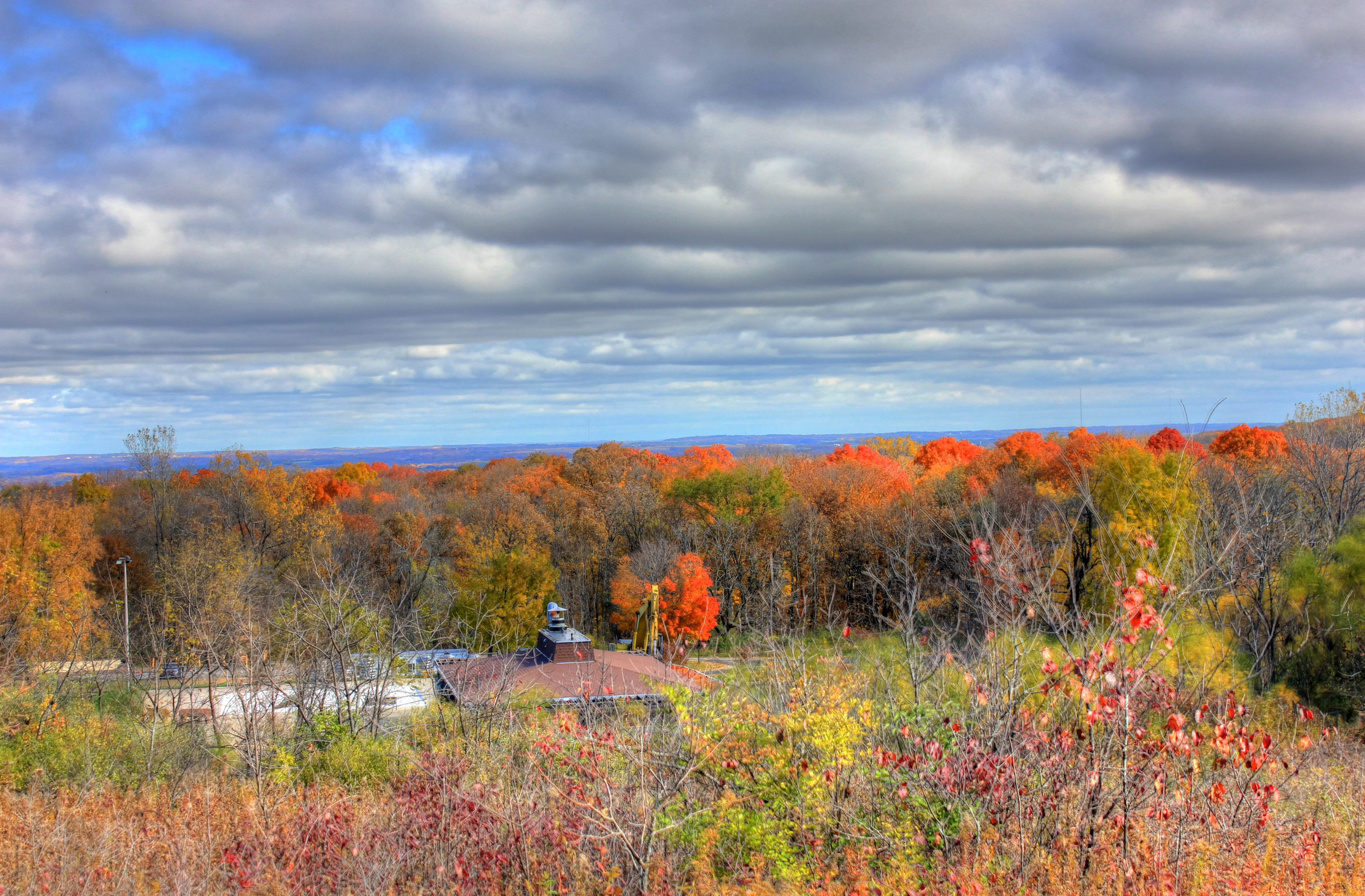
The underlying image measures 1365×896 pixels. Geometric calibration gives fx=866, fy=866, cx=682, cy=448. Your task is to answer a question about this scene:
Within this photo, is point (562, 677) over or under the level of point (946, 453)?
under

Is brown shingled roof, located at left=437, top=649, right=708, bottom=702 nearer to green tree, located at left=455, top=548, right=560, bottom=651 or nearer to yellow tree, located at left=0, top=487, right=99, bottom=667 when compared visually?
green tree, located at left=455, top=548, right=560, bottom=651

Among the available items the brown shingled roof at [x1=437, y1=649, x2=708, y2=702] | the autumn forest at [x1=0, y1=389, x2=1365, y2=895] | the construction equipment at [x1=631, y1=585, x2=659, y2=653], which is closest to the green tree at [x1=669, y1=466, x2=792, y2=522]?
the autumn forest at [x1=0, y1=389, x2=1365, y2=895]

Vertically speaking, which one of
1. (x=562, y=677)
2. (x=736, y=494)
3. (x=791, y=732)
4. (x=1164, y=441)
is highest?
(x=1164, y=441)

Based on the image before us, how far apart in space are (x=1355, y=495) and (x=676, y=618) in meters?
31.3

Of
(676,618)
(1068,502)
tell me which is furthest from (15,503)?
(1068,502)

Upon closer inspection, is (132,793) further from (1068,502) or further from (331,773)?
(1068,502)

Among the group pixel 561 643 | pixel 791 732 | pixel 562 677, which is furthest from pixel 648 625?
pixel 791 732

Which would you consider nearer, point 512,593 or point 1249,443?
point 512,593

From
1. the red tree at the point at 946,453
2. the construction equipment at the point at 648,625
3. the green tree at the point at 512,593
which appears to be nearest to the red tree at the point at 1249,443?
the red tree at the point at 946,453

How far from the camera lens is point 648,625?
4522 cm

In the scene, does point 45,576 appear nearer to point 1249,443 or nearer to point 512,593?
point 512,593

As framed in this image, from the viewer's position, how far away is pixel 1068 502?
4078 cm

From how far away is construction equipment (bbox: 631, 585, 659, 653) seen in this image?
116 ft

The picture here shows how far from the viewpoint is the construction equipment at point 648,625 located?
116 ft
